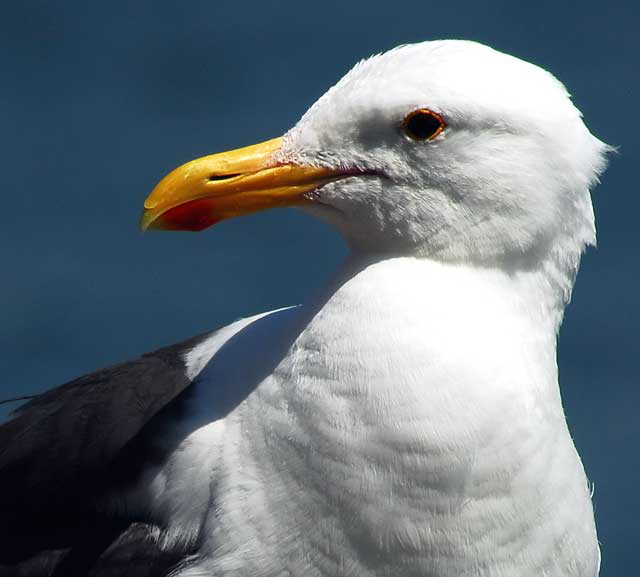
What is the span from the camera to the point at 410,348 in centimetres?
340

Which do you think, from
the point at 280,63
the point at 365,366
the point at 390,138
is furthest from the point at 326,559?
the point at 280,63

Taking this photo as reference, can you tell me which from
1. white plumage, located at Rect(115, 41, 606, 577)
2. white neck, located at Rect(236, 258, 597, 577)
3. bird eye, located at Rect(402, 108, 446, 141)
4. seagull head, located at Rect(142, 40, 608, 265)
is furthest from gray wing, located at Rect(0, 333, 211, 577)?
bird eye, located at Rect(402, 108, 446, 141)

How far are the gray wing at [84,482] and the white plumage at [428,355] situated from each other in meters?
0.23

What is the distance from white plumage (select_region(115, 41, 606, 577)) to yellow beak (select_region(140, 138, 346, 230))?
4 centimetres

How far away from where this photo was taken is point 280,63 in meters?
8.31

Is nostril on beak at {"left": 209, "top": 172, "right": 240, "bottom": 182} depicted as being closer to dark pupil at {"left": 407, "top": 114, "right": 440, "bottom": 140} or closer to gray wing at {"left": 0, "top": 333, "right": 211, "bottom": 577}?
dark pupil at {"left": 407, "top": 114, "right": 440, "bottom": 140}

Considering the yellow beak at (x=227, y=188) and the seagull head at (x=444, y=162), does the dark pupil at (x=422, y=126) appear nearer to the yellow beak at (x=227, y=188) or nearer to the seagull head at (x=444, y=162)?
the seagull head at (x=444, y=162)

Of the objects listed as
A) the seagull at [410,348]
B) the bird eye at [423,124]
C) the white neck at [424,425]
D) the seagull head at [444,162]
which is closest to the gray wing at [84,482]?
the seagull at [410,348]

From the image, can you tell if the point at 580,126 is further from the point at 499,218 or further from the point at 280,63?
the point at 280,63

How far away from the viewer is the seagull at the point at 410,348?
3.35m

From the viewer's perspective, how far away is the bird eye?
10.9 ft

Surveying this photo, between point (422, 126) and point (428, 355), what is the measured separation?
0.47 metres

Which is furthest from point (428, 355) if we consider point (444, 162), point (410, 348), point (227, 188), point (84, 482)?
point (84, 482)

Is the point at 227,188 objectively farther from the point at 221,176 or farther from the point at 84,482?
the point at 84,482
